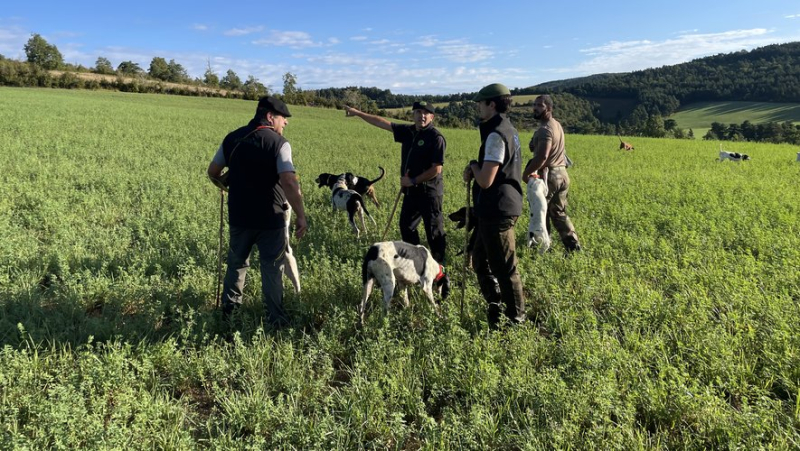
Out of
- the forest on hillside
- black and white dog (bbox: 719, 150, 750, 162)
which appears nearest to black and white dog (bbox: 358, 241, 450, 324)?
black and white dog (bbox: 719, 150, 750, 162)

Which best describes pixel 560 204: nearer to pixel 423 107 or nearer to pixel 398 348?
pixel 423 107

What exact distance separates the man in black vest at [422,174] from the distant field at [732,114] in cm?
6411

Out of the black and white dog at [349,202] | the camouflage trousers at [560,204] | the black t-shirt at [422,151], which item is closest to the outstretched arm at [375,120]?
the black t-shirt at [422,151]

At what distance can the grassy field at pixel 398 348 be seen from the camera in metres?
2.48

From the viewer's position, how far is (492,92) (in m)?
3.38

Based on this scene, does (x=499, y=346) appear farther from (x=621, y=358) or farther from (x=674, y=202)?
(x=674, y=202)

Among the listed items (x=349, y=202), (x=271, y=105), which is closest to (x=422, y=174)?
(x=271, y=105)

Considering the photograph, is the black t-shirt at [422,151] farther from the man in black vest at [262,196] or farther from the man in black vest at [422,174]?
the man in black vest at [262,196]

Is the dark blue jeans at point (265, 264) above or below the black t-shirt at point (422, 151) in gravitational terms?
below

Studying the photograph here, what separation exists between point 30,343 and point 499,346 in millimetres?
4068

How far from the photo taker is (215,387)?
2.79 m

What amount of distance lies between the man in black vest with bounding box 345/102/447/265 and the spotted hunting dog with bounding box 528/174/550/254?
1.43 m

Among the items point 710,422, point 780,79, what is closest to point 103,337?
point 710,422

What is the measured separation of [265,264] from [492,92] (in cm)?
266
